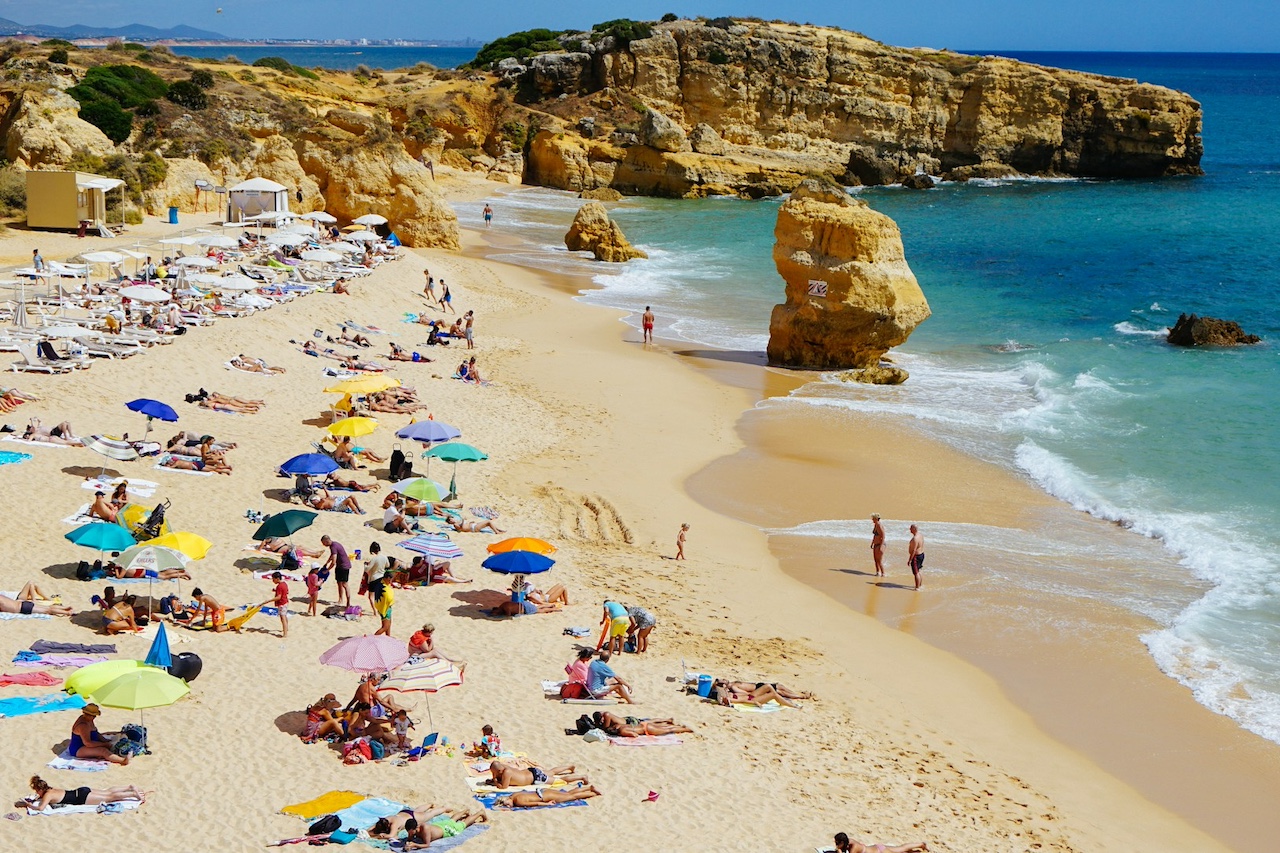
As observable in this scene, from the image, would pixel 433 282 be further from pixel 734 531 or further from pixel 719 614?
pixel 719 614

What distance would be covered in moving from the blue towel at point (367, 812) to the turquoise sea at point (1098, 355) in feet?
27.9

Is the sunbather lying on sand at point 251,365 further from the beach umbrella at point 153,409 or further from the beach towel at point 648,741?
the beach towel at point 648,741

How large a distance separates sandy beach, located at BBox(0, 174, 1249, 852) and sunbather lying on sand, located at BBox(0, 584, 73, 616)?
0.58ft

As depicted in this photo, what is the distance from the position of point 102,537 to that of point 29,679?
2.59 meters

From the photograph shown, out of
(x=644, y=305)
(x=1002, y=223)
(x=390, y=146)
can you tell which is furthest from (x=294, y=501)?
(x=1002, y=223)

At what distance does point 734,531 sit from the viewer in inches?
667

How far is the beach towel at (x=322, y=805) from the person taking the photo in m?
8.95

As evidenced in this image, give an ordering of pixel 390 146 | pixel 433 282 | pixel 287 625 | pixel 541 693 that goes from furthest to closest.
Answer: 1. pixel 390 146
2. pixel 433 282
3. pixel 287 625
4. pixel 541 693

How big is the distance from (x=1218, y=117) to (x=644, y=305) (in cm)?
10833

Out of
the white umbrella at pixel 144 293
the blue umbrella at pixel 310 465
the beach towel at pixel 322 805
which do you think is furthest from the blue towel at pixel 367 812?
the white umbrella at pixel 144 293

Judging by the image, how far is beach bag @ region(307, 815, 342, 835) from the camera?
8.72 meters

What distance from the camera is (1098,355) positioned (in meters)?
29.5

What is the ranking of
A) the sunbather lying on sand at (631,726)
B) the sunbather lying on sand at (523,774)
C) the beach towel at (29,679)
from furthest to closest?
the sunbather lying on sand at (631,726), the beach towel at (29,679), the sunbather lying on sand at (523,774)

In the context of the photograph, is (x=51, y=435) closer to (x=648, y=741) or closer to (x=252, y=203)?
(x=648, y=741)
